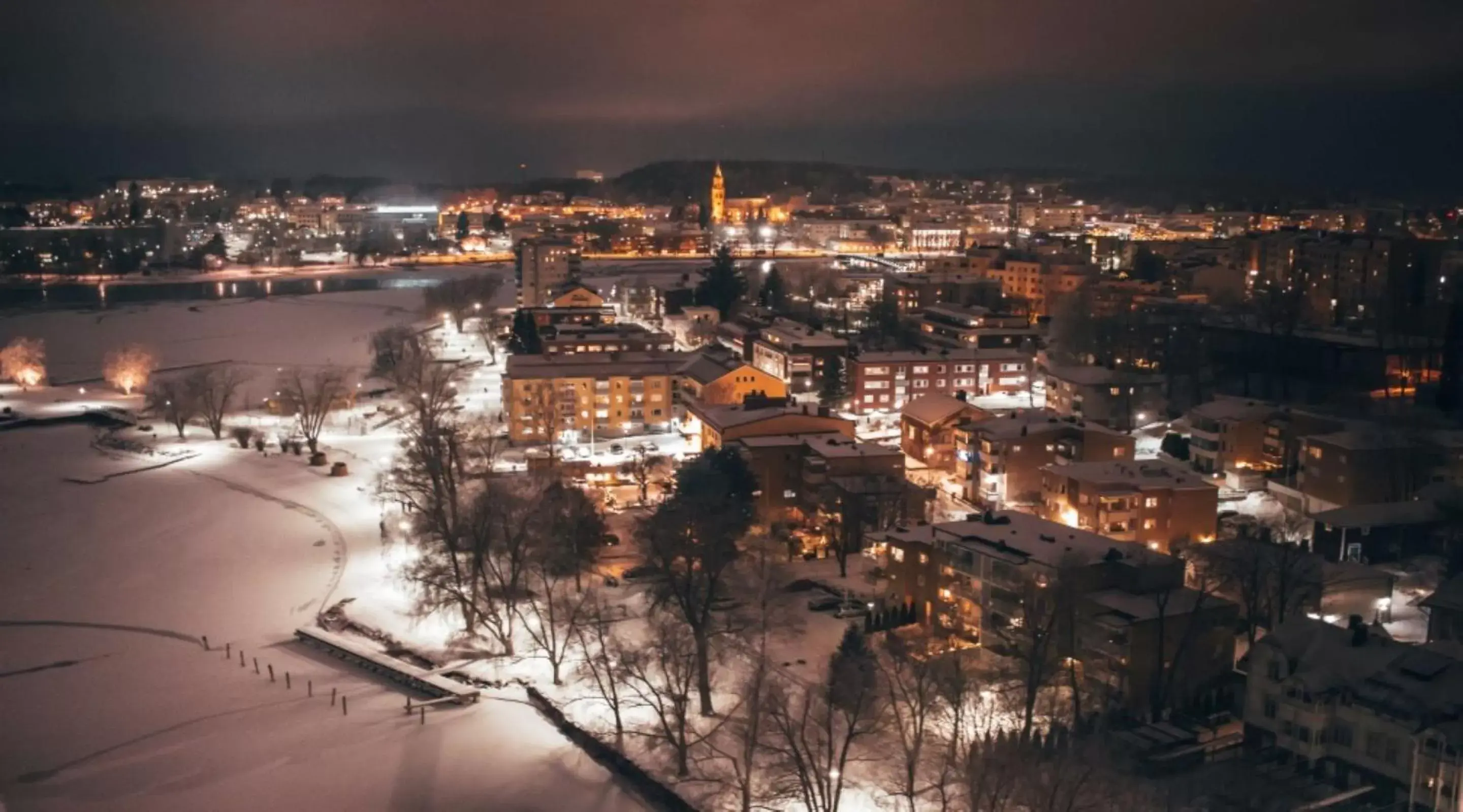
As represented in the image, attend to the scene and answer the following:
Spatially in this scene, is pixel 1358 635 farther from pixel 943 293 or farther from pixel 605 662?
pixel 943 293

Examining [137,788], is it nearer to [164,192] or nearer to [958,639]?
[958,639]

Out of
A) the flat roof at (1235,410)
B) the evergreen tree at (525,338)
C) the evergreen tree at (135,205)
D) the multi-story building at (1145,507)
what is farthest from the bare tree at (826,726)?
the evergreen tree at (135,205)

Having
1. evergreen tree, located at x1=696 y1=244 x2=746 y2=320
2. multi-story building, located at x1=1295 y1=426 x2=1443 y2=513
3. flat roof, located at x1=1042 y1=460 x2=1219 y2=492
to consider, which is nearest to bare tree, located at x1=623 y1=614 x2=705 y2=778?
flat roof, located at x1=1042 y1=460 x2=1219 y2=492

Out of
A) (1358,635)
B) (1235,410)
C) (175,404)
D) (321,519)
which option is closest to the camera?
(1358,635)

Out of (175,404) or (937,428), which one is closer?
(937,428)

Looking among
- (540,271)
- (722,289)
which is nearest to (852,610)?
(722,289)

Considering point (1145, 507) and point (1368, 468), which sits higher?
point (1368, 468)

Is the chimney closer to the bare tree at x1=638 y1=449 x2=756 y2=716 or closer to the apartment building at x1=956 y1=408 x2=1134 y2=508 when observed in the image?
the bare tree at x1=638 y1=449 x2=756 y2=716

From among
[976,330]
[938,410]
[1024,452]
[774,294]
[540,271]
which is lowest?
[1024,452]
